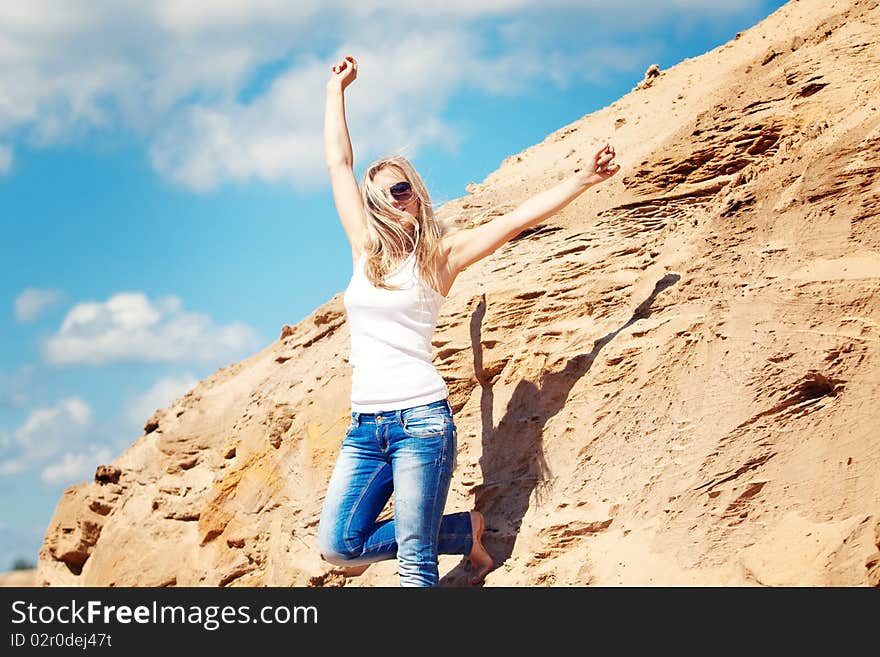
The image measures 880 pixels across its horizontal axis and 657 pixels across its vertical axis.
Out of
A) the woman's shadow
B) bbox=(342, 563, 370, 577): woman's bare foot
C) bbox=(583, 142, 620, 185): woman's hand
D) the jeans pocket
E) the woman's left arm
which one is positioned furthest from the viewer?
bbox=(342, 563, 370, 577): woman's bare foot

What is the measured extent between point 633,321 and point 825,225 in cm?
115

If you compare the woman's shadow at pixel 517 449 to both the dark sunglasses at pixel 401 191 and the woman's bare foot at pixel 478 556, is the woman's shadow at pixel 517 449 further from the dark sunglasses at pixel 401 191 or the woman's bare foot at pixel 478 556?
the dark sunglasses at pixel 401 191

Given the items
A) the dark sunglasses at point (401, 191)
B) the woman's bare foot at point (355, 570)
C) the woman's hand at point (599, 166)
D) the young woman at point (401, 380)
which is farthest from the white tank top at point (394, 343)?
the woman's bare foot at point (355, 570)

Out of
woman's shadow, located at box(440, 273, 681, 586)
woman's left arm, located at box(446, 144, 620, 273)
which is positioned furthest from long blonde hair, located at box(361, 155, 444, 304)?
woman's shadow, located at box(440, 273, 681, 586)

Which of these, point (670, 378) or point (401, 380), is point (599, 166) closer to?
point (670, 378)

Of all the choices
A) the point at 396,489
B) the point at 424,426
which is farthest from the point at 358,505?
the point at 424,426

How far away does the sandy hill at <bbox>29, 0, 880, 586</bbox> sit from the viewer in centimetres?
436

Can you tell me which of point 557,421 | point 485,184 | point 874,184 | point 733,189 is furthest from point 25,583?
point 874,184

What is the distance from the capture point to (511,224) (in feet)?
14.5

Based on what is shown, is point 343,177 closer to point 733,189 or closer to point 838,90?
point 733,189

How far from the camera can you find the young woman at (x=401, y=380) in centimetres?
416

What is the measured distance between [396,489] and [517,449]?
3.85ft

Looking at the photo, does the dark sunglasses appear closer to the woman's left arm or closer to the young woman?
the young woman

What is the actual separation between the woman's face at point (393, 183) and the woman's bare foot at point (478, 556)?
1.54 metres
